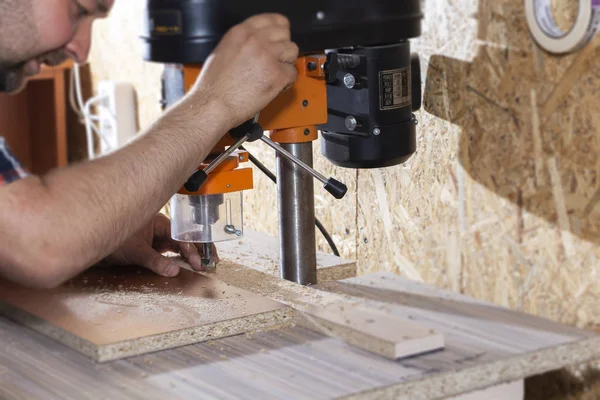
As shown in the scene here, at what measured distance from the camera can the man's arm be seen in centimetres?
121

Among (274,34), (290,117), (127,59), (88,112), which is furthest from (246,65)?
(88,112)

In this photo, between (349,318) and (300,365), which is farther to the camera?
(349,318)

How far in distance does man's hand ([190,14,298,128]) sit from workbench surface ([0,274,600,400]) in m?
0.33

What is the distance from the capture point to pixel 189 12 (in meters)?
1.34

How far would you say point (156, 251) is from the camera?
1670 millimetres

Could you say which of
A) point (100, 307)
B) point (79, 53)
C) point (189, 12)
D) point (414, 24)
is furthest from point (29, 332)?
point (414, 24)

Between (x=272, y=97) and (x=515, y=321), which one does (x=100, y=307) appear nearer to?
(x=272, y=97)

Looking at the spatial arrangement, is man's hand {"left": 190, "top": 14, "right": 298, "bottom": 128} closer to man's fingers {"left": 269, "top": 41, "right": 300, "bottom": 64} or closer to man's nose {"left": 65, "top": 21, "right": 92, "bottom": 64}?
man's fingers {"left": 269, "top": 41, "right": 300, "bottom": 64}

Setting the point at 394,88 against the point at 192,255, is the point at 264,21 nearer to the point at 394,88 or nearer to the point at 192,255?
the point at 394,88

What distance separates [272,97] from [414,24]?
0.29 m

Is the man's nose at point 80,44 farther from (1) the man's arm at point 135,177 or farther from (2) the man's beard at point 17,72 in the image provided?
(1) the man's arm at point 135,177

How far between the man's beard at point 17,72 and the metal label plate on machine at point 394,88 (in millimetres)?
486

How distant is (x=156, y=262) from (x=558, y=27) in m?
0.75

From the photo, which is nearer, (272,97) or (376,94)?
(272,97)
